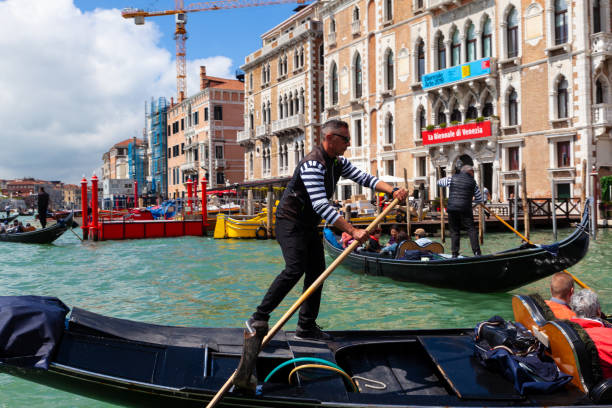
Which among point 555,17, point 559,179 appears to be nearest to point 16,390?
point 559,179

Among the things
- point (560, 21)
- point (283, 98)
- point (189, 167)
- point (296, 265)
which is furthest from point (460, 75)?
point (189, 167)

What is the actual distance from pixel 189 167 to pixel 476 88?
84.7 ft

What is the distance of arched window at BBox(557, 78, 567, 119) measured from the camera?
16734 millimetres

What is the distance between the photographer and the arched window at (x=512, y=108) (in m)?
18.2

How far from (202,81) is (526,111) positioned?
28.3 meters

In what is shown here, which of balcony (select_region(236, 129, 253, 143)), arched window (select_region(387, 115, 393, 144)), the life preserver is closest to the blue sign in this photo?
arched window (select_region(387, 115, 393, 144))

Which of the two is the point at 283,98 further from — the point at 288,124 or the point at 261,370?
the point at 261,370

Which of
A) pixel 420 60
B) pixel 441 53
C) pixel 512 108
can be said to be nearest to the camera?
pixel 512 108

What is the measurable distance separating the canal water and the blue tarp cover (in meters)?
1.26

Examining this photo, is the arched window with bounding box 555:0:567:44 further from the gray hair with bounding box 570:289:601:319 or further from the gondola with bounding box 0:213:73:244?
the gray hair with bounding box 570:289:601:319

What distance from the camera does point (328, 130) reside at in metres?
3.17

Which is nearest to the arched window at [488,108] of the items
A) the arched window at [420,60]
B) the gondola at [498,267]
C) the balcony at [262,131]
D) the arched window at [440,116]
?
the arched window at [440,116]

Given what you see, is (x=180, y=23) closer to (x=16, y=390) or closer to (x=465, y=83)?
(x=465, y=83)

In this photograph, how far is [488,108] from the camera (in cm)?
1917
